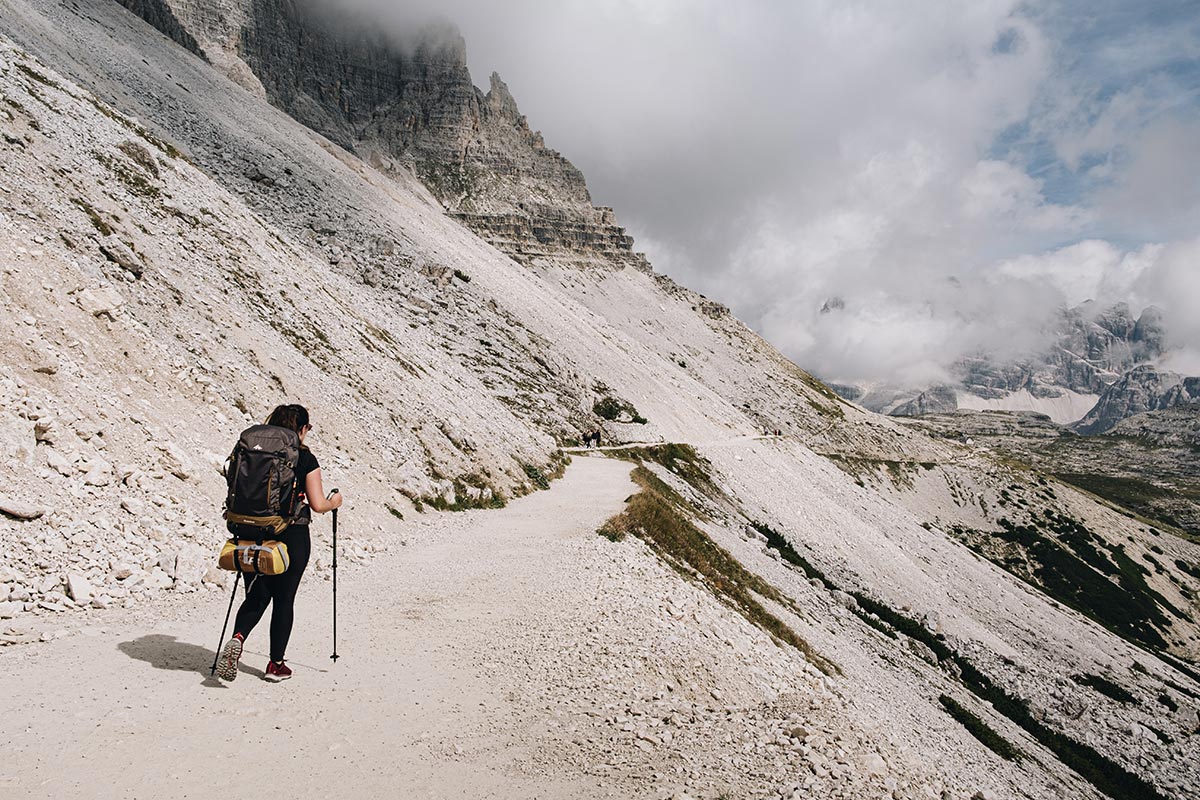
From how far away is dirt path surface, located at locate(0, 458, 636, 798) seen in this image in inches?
248

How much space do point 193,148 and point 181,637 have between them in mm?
52769

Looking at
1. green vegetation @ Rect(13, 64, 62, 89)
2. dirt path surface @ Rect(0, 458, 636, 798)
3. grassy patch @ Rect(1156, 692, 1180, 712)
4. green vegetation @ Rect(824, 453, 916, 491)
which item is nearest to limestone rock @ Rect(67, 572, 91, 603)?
dirt path surface @ Rect(0, 458, 636, 798)

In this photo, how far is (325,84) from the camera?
144625 mm

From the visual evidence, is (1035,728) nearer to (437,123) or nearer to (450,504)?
(450,504)

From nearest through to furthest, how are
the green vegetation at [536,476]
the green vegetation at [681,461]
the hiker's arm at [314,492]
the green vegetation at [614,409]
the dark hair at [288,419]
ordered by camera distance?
the hiker's arm at [314,492]
the dark hair at [288,419]
the green vegetation at [536,476]
the green vegetation at [681,461]
the green vegetation at [614,409]

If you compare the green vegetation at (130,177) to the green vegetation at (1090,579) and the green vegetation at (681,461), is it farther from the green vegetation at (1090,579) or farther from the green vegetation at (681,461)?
the green vegetation at (1090,579)

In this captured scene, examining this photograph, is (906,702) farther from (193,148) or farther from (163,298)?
(193,148)

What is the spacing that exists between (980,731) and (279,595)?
3085 centimetres

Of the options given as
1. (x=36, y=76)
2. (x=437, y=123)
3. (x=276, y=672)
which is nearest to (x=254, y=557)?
(x=276, y=672)

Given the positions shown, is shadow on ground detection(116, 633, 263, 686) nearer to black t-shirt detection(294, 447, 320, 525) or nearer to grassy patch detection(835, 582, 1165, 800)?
black t-shirt detection(294, 447, 320, 525)

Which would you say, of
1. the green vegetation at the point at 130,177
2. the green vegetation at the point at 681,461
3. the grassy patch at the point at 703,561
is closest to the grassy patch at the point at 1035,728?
the green vegetation at the point at 681,461

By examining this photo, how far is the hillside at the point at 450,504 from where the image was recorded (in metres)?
9.43

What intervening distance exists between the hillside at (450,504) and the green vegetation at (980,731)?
19 centimetres

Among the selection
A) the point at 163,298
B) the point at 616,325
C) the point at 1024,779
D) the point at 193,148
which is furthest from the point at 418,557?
the point at 616,325
